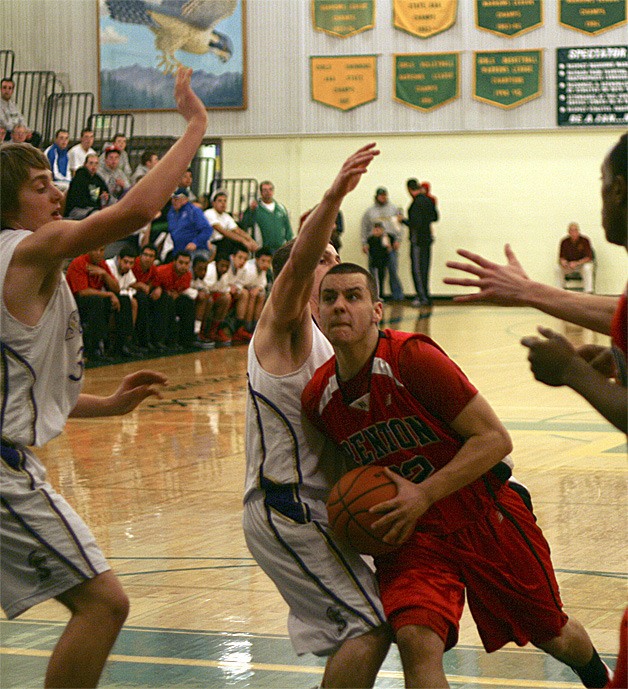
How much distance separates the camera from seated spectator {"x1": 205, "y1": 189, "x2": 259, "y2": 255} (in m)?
15.8

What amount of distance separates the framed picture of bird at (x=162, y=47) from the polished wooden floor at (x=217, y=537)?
11.5 metres

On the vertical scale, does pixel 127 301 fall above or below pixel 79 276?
below

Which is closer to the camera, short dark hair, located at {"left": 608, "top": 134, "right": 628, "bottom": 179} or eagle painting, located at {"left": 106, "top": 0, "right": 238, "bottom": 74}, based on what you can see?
short dark hair, located at {"left": 608, "top": 134, "right": 628, "bottom": 179}

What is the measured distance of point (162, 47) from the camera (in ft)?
71.7

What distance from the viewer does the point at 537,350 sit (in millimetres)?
2371

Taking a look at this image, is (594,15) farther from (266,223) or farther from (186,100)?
(186,100)

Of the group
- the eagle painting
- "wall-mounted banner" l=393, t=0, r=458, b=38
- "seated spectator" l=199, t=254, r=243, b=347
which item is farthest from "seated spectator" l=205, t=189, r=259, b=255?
"wall-mounted banner" l=393, t=0, r=458, b=38

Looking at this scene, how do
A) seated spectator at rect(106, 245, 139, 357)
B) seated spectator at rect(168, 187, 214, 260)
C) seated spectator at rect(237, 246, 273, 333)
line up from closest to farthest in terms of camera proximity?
seated spectator at rect(106, 245, 139, 357), seated spectator at rect(168, 187, 214, 260), seated spectator at rect(237, 246, 273, 333)

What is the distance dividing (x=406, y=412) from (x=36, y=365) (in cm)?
99

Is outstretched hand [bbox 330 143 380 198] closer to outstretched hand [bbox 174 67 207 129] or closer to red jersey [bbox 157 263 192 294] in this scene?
outstretched hand [bbox 174 67 207 129]

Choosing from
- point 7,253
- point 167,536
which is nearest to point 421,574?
point 7,253

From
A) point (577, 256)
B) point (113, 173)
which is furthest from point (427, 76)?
point (113, 173)

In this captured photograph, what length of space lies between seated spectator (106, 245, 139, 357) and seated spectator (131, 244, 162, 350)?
9 cm

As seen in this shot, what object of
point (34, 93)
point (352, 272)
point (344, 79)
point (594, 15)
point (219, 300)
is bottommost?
point (219, 300)
